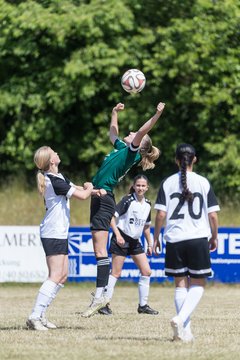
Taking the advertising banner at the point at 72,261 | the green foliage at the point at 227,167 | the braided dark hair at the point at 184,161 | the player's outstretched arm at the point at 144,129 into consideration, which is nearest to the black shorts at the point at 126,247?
the player's outstretched arm at the point at 144,129

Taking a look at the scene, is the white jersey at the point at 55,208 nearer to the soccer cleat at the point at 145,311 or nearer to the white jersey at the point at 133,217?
the soccer cleat at the point at 145,311

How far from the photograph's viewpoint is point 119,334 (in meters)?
A: 9.45

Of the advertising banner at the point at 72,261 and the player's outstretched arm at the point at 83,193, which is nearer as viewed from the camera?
the player's outstretched arm at the point at 83,193

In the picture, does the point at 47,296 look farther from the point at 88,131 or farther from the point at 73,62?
the point at 88,131

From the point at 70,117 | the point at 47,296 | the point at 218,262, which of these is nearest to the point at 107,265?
the point at 47,296

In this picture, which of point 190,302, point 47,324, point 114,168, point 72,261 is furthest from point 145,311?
point 72,261

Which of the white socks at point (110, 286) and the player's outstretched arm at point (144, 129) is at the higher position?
the player's outstretched arm at point (144, 129)

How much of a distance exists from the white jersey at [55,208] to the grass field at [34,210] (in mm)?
10774

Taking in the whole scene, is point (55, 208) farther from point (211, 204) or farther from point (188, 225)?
point (211, 204)

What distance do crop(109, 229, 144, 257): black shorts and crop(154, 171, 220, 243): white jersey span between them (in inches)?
146

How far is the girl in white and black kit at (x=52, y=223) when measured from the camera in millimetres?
9648

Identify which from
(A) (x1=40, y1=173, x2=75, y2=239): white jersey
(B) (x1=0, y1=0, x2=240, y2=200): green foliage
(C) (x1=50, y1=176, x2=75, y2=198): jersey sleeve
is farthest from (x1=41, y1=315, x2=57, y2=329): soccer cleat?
(B) (x1=0, y1=0, x2=240, y2=200): green foliage

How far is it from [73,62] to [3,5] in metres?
2.42

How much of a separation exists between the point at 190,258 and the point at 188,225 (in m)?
0.29
